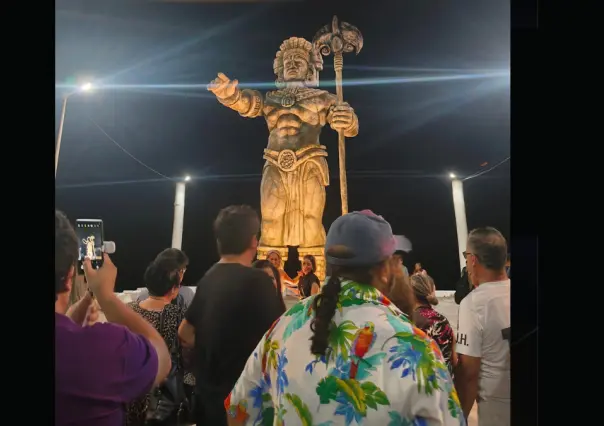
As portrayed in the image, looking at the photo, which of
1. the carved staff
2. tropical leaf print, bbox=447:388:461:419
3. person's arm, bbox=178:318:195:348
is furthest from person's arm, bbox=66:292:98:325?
tropical leaf print, bbox=447:388:461:419

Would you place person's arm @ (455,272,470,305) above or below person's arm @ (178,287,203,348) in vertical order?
above

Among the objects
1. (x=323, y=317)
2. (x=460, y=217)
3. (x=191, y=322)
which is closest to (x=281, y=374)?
(x=323, y=317)

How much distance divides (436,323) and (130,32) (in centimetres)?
137

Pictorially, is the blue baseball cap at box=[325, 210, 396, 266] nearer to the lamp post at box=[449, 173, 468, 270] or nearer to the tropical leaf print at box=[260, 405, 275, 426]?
the lamp post at box=[449, 173, 468, 270]

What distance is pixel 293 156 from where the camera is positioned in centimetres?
195

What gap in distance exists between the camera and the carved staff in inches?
76.2

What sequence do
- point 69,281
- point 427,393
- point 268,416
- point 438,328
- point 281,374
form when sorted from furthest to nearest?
point 69,281
point 438,328
point 268,416
point 281,374
point 427,393

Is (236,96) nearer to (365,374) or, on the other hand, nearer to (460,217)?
(460,217)

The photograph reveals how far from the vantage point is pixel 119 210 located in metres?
1.95

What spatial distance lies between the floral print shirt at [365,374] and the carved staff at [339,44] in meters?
0.54

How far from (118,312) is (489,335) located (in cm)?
118

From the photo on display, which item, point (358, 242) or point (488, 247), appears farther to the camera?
point (488, 247)

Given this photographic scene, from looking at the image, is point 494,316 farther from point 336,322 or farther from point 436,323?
point 336,322

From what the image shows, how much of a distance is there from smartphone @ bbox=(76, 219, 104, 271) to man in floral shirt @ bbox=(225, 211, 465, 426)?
28.0 inches
